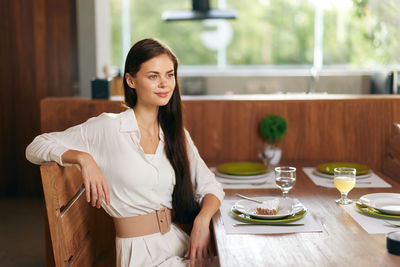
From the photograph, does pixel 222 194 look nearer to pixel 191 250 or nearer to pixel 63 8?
pixel 191 250

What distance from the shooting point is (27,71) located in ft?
14.5

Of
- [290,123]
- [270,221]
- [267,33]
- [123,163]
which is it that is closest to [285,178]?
[270,221]

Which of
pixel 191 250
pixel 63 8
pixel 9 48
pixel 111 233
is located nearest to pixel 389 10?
pixel 63 8

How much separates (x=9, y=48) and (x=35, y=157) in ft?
9.76

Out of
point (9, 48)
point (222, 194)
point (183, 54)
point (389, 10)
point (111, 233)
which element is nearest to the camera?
point (222, 194)

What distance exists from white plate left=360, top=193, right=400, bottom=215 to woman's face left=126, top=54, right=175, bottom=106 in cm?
73

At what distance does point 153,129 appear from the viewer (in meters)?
1.91

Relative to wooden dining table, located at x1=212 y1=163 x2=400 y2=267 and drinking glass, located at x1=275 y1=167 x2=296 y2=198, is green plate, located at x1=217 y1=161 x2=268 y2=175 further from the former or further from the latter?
wooden dining table, located at x1=212 y1=163 x2=400 y2=267

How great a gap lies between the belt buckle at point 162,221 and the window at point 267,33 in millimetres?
4403

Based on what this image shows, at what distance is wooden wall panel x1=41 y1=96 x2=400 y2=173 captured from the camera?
255 cm

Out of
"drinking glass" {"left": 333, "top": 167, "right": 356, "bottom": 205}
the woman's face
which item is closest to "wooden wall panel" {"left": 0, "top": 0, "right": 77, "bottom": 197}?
the woman's face

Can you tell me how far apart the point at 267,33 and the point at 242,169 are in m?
5.40

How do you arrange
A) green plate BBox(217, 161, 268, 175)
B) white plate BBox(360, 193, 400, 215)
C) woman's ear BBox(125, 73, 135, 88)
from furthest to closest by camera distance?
green plate BBox(217, 161, 268, 175), woman's ear BBox(125, 73, 135, 88), white plate BBox(360, 193, 400, 215)

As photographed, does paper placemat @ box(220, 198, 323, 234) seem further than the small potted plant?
No
